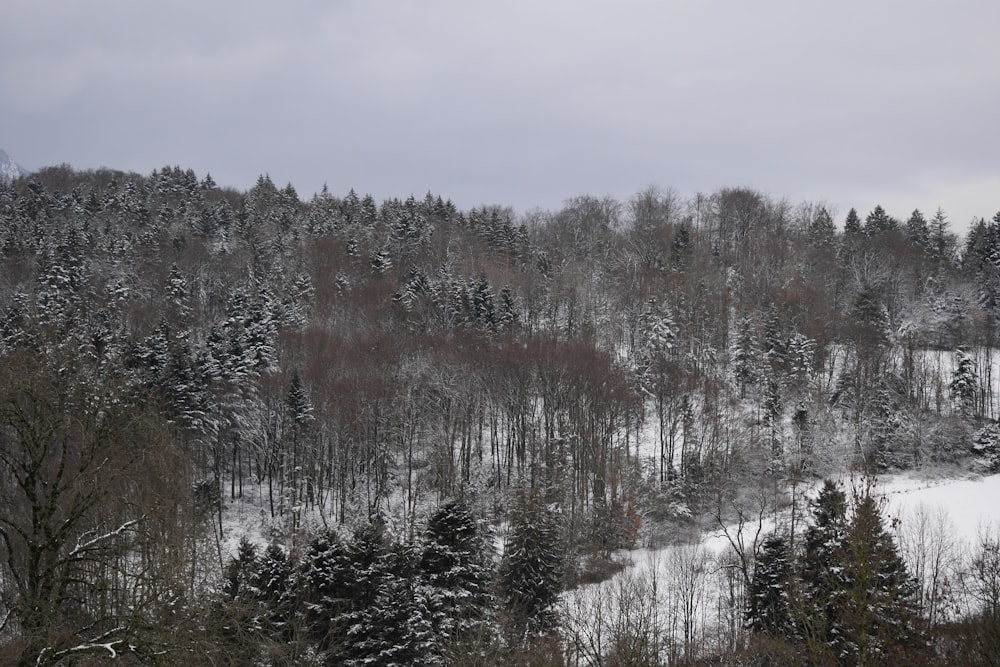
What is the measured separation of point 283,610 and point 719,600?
640 inches

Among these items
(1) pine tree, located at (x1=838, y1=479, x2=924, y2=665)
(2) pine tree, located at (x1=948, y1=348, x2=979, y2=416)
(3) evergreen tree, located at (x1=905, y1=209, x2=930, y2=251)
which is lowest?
(1) pine tree, located at (x1=838, y1=479, x2=924, y2=665)

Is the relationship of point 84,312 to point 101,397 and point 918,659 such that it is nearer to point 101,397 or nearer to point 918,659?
point 101,397

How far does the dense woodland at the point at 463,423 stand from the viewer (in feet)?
34.6

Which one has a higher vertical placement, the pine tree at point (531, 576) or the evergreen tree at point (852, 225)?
the evergreen tree at point (852, 225)

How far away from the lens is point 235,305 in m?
50.1

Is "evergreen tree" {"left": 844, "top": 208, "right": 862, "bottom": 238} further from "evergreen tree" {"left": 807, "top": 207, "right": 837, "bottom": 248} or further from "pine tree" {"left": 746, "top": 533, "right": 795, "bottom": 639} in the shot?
"pine tree" {"left": 746, "top": 533, "right": 795, "bottom": 639}

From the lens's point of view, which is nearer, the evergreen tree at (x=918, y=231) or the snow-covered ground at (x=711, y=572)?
the snow-covered ground at (x=711, y=572)

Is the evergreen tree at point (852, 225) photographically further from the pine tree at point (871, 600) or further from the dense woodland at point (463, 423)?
the pine tree at point (871, 600)

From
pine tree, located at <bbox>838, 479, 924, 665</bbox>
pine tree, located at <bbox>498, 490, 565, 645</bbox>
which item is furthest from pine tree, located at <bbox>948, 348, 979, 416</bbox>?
pine tree, located at <bbox>498, 490, 565, 645</bbox>

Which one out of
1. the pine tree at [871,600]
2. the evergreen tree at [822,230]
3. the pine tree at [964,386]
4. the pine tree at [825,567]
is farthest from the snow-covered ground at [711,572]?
the evergreen tree at [822,230]

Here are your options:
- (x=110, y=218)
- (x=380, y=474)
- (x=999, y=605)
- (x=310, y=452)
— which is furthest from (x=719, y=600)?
(x=110, y=218)

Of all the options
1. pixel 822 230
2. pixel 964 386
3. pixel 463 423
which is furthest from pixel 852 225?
pixel 463 423

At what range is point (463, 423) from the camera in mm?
40969

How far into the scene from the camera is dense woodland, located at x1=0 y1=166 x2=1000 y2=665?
10.5 metres
